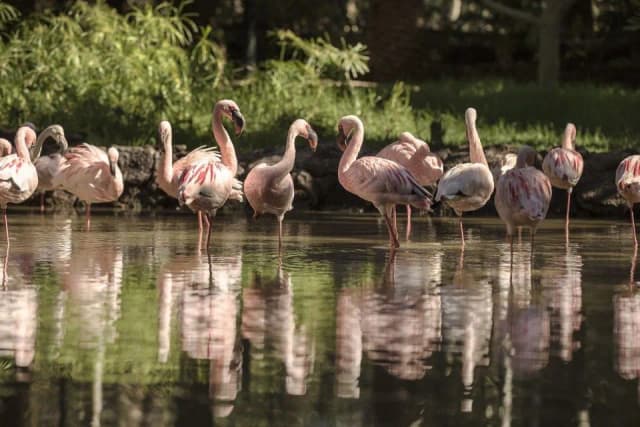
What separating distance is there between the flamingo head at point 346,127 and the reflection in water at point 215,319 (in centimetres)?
246

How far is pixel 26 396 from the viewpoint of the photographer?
626 cm

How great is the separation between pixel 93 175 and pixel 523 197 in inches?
237

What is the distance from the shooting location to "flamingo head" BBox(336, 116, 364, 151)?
1442 cm

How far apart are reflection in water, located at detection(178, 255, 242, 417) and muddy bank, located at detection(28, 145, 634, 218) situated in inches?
295

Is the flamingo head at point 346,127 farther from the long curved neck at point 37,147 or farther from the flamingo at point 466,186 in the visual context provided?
the long curved neck at point 37,147

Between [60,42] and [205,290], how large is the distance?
49.3 feet

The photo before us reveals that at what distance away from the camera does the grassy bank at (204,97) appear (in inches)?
881

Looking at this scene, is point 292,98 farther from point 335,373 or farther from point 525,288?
point 335,373

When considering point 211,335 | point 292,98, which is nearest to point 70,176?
point 292,98

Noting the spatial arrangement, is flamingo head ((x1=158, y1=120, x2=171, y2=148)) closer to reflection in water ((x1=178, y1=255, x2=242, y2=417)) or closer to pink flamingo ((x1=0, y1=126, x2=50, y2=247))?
pink flamingo ((x1=0, y1=126, x2=50, y2=247))

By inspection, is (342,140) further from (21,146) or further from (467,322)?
(467,322)

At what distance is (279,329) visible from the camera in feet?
27.0

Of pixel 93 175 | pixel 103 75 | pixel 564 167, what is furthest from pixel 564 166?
pixel 103 75

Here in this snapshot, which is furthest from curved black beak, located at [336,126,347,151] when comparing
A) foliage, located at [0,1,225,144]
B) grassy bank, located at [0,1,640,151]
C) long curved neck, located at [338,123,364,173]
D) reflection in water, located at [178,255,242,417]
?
foliage, located at [0,1,225,144]
